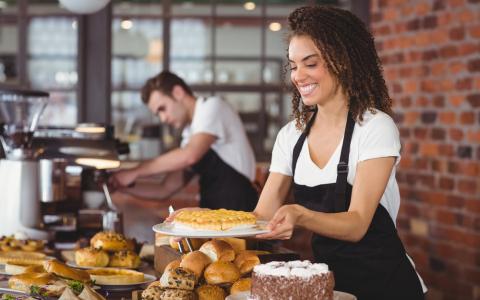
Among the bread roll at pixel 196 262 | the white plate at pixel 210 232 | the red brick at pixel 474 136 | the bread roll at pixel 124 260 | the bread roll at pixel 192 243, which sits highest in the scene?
the red brick at pixel 474 136

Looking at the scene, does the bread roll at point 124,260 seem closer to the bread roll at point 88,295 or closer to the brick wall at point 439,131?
the bread roll at point 88,295

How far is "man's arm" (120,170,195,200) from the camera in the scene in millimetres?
5273

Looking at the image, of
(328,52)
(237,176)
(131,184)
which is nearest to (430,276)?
(237,176)

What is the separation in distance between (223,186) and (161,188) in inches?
37.8

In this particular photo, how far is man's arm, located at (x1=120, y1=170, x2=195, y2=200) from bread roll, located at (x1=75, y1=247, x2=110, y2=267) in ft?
7.92

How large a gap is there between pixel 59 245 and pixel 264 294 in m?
1.71

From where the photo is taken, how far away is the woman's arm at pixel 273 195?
2635mm

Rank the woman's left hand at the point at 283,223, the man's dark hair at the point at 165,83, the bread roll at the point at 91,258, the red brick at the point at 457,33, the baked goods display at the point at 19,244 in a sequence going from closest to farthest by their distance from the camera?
1. the woman's left hand at the point at 283,223
2. the bread roll at the point at 91,258
3. the baked goods display at the point at 19,244
4. the red brick at the point at 457,33
5. the man's dark hair at the point at 165,83

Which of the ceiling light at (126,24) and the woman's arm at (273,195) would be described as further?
the ceiling light at (126,24)

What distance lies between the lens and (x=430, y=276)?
460 cm

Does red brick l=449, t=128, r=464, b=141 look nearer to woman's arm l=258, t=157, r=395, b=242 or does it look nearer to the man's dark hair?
the man's dark hair

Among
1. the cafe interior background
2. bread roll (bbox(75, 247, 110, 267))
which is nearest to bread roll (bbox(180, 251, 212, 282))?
bread roll (bbox(75, 247, 110, 267))

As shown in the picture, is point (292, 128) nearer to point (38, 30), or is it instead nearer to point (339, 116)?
point (339, 116)

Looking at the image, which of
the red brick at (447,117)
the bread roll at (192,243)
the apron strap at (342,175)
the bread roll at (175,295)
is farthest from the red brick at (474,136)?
the bread roll at (175,295)
